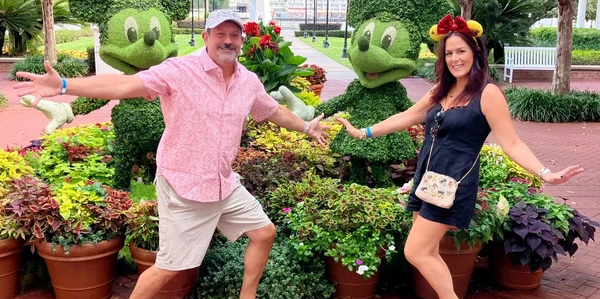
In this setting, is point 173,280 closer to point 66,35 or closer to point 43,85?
point 43,85

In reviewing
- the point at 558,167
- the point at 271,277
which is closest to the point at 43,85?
the point at 271,277

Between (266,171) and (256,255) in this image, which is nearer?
(256,255)

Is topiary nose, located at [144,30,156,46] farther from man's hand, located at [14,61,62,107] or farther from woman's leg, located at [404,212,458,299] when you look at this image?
woman's leg, located at [404,212,458,299]

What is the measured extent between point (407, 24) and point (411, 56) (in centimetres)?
29

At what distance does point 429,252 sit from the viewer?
3.38 m

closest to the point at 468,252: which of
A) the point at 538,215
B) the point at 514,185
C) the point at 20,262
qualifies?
the point at 538,215

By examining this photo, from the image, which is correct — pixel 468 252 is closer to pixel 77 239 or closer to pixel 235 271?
pixel 235 271

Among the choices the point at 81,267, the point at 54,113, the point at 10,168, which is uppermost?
the point at 54,113

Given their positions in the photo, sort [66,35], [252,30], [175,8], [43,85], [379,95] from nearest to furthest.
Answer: [43,85], [379,95], [175,8], [252,30], [66,35]

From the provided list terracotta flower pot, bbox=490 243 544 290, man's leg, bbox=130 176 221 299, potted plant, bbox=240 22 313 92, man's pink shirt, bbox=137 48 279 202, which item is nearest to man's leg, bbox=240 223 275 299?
man's leg, bbox=130 176 221 299

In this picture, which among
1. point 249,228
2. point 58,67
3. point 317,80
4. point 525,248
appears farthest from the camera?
point 58,67

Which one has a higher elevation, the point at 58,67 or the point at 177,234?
the point at 177,234

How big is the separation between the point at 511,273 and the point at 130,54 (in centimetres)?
339

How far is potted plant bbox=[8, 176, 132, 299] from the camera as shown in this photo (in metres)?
3.80
